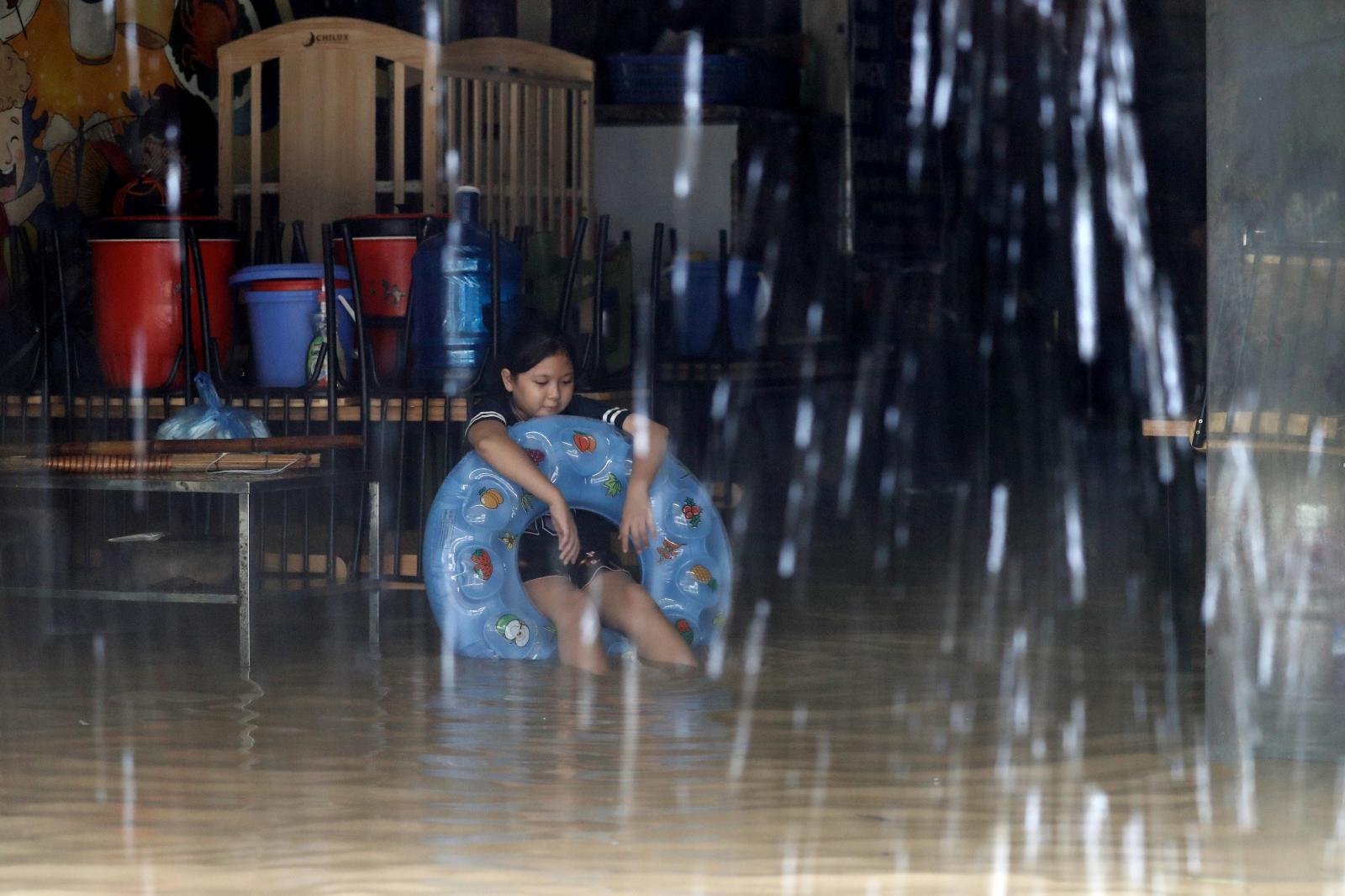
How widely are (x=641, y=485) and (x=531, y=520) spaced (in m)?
0.33

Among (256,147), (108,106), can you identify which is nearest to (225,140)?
(256,147)

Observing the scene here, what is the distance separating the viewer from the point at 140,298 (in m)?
5.68

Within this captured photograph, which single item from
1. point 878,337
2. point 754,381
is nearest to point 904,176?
point 878,337

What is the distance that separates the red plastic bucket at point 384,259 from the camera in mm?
5574

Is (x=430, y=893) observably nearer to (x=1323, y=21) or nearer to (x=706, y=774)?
(x=706, y=774)

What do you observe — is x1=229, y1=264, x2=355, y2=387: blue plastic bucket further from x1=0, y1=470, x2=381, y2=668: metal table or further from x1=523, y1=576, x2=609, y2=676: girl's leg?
x1=523, y1=576, x2=609, y2=676: girl's leg

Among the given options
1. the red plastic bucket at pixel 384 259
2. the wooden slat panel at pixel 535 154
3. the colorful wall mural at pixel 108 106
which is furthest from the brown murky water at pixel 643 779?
the wooden slat panel at pixel 535 154

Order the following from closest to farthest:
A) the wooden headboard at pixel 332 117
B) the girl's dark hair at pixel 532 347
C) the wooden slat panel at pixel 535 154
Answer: the girl's dark hair at pixel 532 347, the wooden headboard at pixel 332 117, the wooden slat panel at pixel 535 154

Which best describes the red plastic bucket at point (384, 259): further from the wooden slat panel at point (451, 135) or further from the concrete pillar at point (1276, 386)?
the concrete pillar at point (1276, 386)

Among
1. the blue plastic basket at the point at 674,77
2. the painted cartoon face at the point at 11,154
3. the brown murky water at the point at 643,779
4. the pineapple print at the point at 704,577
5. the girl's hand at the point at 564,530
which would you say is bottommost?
the brown murky water at the point at 643,779

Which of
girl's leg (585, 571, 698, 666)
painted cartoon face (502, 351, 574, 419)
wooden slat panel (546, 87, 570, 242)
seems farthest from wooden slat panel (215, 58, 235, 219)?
girl's leg (585, 571, 698, 666)

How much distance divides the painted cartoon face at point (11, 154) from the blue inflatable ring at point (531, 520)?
2.22 metres

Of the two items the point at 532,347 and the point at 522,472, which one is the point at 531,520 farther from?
the point at 532,347

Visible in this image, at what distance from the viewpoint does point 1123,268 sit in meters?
11.2
